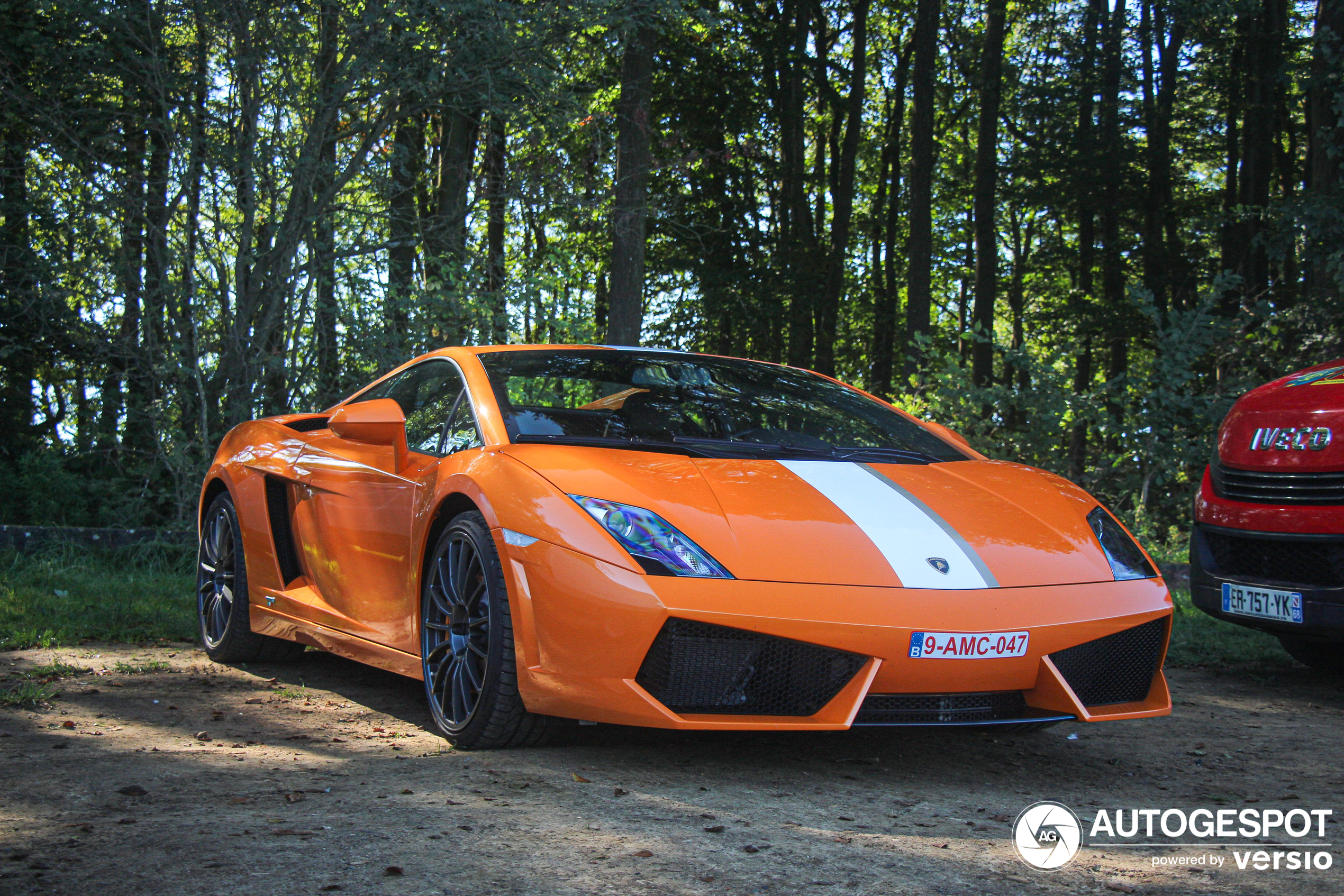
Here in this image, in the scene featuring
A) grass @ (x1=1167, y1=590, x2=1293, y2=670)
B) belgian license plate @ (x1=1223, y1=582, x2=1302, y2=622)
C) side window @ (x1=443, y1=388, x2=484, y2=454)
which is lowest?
grass @ (x1=1167, y1=590, x2=1293, y2=670)

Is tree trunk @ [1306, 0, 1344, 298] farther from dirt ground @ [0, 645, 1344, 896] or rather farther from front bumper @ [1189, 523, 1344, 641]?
dirt ground @ [0, 645, 1344, 896]

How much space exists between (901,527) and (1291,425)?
7.41 ft

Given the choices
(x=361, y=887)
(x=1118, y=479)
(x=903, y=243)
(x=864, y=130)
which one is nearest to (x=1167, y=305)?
(x=903, y=243)

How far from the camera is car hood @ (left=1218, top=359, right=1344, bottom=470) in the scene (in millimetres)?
4574

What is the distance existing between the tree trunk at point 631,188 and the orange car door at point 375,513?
20.7 feet

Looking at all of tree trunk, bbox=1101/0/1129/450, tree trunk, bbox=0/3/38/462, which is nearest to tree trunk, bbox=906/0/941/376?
tree trunk, bbox=1101/0/1129/450

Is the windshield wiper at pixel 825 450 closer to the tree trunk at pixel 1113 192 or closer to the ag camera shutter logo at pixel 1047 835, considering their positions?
the ag camera shutter logo at pixel 1047 835

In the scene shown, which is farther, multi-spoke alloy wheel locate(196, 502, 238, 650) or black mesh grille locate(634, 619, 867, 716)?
multi-spoke alloy wheel locate(196, 502, 238, 650)

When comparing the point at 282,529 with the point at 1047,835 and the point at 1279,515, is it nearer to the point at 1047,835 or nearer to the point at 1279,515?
the point at 1047,835

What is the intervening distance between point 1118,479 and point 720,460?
774 cm

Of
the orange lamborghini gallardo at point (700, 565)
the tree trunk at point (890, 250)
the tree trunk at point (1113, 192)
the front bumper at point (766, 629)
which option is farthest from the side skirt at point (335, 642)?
the tree trunk at point (890, 250)

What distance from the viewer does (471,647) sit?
353cm

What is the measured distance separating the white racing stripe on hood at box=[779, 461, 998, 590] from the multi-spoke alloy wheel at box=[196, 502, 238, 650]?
268 cm

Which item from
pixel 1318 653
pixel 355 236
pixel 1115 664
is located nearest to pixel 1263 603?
pixel 1318 653
